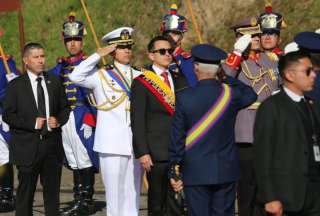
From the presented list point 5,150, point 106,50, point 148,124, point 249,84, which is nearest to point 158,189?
point 148,124

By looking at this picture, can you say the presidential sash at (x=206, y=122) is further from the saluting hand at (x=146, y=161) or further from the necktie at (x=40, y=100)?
the necktie at (x=40, y=100)

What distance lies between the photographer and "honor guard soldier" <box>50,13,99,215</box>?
11.7 metres

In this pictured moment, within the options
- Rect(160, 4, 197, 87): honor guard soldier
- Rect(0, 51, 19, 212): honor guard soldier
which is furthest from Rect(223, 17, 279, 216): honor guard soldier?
Rect(0, 51, 19, 212): honor guard soldier

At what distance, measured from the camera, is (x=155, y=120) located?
29.6ft

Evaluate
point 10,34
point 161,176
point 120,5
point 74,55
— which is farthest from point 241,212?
point 10,34

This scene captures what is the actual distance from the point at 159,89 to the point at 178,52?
1197mm

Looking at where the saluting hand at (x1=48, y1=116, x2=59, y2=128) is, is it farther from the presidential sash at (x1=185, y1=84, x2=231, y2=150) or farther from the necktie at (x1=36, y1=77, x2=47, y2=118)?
the presidential sash at (x1=185, y1=84, x2=231, y2=150)

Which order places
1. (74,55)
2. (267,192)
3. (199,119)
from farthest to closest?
(74,55)
(199,119)
(267,192)

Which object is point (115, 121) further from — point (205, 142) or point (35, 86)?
point (205, 142)

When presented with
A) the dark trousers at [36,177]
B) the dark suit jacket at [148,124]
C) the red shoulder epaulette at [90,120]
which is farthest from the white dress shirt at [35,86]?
the red shoulder epaulette at [90,120]

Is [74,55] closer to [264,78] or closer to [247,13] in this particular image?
[264,78]

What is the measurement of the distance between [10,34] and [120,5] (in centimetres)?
292

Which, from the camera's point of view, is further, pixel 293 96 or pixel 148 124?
pixel 148 124

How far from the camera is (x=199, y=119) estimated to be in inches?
302
